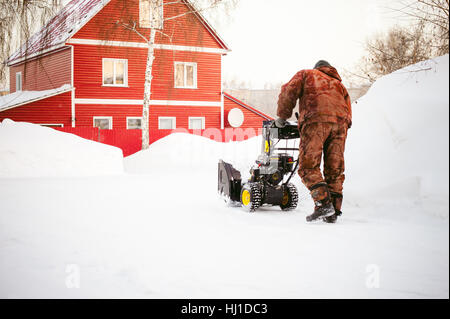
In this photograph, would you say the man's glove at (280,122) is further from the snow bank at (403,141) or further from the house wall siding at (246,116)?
the house wall siding at (246,116)

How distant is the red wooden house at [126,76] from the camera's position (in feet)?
64.9

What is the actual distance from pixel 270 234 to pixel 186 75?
63.1ft

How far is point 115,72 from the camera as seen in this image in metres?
21.6

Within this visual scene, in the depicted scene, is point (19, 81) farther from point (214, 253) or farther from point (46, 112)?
point (214, 253)

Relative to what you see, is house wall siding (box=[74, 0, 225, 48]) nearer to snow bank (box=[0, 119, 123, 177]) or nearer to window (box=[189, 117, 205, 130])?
window (box=[189, 117, 205, 130])

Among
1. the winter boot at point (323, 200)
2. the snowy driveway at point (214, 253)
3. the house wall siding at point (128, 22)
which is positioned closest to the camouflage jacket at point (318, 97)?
the winter boot at point (323, 200)

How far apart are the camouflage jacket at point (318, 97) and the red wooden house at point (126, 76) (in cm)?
1436

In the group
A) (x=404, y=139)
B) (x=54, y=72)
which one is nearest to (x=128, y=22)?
(x=54, y=72)

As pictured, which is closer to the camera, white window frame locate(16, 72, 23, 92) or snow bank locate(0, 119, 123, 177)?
snow bank locate(0, 119, 123, 177)

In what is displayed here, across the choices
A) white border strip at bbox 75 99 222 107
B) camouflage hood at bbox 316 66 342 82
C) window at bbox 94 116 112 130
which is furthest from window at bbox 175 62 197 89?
camouflage hood at bbox 316 66 342 82

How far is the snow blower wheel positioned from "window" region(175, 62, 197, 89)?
17245 mm

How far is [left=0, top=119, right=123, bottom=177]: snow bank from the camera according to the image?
10555 millimetres

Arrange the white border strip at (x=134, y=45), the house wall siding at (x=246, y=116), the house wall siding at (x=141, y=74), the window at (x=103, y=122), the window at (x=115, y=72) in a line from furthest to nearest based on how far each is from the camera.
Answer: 1. the house wall siding at (x=246, y=116)
2. the window at (x=115, y=72)
3. the window at (x=103, y=122)
4. the house wall siding at (x=141, y=74)
5. the white border strip at (x=134, y=45)
